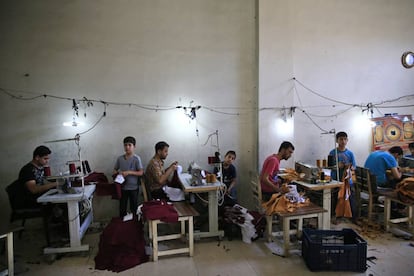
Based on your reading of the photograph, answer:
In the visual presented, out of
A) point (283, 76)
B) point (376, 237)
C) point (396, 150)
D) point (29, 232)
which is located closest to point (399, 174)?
point (396, 150)

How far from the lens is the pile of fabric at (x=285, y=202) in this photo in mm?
3312

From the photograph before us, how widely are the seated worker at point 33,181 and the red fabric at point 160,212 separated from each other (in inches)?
43.7

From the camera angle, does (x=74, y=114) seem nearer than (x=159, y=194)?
No

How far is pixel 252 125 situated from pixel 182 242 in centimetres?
214

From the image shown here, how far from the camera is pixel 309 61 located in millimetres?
4973

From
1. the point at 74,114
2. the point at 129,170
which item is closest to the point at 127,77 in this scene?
the point at 74,114

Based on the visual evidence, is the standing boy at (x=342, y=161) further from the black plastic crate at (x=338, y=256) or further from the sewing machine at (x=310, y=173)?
the black plastic crate at (x=338, y=256)

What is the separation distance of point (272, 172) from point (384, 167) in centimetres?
181

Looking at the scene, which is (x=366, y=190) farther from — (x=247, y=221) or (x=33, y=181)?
(x=33, y=181)

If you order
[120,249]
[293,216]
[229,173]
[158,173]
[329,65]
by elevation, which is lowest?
[120,249]

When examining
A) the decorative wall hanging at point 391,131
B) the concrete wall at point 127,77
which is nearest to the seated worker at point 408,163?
the decorative wall hanging at point 391,131

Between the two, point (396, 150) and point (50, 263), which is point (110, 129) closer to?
point (50, 263)

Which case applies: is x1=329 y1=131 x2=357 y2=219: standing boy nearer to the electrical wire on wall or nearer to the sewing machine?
the sewing machine

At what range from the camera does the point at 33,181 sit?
3.25 metres
